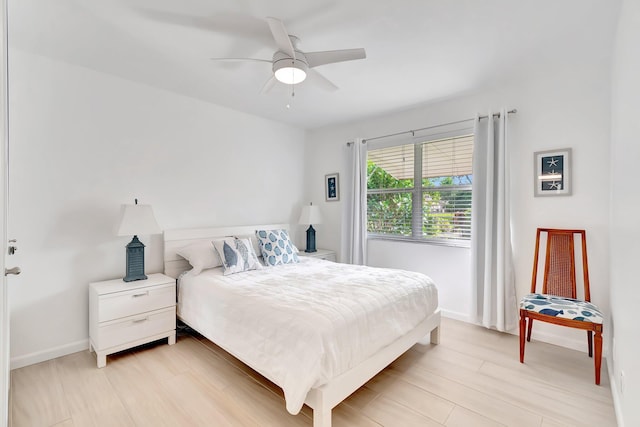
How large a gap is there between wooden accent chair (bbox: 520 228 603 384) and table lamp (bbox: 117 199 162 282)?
326 cm

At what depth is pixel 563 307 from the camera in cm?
232

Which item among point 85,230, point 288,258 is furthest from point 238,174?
point 85,230

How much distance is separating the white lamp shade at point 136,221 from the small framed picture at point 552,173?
356 centimetres

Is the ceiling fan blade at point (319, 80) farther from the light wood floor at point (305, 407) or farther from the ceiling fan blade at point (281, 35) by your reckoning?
the light wood floor at point (305, 407)

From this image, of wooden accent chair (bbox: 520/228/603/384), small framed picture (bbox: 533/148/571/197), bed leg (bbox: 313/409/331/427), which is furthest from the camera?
small framed picture (bbox: 533/148/571/197)

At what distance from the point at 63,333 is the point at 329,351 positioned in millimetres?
2462

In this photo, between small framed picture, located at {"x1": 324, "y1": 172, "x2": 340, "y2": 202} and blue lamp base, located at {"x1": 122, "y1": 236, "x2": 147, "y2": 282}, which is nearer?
blue lamp base, located at {"x1": 122, "y1": 236, "x2": 147, "y2": 282}

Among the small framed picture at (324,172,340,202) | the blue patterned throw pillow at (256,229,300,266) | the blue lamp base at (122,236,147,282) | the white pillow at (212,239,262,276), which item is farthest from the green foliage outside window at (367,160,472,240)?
the blue lamp base at (122,236,147,282)

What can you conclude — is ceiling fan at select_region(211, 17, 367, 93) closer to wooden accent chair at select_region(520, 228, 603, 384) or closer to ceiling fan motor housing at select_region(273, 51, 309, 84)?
ceiling fan motor housing at select_region(273, 51, 309, 84)

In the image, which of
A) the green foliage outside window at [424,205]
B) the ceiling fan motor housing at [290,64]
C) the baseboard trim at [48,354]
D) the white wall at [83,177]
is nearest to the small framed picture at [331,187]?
the green foliage outside window at [424,205]

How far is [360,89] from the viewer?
10.3ft

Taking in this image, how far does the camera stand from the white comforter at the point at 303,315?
168cm

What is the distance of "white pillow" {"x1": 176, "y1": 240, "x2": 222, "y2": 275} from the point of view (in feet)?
9.62

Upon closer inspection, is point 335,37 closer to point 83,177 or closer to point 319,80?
point 319,80
